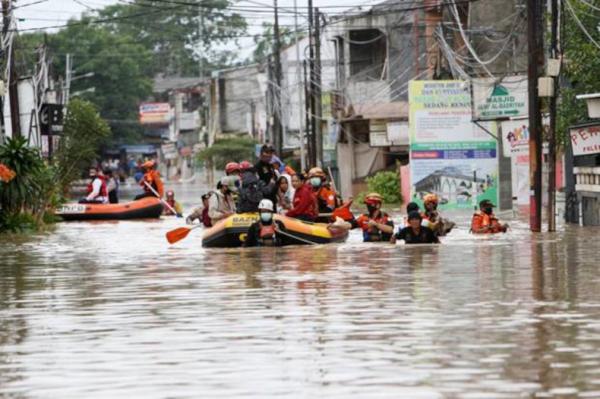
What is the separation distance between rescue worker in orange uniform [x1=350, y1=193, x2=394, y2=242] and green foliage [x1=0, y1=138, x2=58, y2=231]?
1129 cm

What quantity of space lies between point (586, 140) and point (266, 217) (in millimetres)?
8632

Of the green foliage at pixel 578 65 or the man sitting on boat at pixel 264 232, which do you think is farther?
the green foliage at pixel 578 65

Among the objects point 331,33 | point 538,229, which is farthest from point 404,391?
point 331,33

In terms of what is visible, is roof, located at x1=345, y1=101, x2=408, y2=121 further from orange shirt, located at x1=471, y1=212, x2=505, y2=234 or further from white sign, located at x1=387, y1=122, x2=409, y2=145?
orange shirt, located at x1=471, y1=212, x2=505, y2=234

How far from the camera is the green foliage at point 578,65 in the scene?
33969 mm

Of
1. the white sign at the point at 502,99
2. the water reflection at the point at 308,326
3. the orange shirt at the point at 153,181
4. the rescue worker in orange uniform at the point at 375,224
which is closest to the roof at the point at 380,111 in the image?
the orange shirt at the point at 153,181

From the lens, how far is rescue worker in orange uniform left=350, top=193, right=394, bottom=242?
28722 millimetres

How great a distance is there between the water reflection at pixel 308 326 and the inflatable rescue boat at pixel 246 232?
2247mm

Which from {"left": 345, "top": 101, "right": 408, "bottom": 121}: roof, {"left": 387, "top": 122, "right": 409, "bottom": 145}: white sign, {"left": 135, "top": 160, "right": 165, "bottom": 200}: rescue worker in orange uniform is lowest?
{"left": 135, "top": 160, "right": 165, "bottom": 200}: rescue worker in orange uniform

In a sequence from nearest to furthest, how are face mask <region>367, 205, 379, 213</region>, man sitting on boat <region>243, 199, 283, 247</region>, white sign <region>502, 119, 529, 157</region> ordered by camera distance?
man sitting on boat <region>243, 199, 283, 247</region> < face mask <region>367, 205, 379, 213</region> < white sign <region>502, 119, 529, 157</region>

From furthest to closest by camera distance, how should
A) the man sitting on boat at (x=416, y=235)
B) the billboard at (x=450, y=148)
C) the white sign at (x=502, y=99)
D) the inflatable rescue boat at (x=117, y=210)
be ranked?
the inflatable rescue boat at (x=117, y=210), the billboard at (x=450, y=148), the white sign at (x=502, y=99), the man sitting on boat at (x=416, y=235)

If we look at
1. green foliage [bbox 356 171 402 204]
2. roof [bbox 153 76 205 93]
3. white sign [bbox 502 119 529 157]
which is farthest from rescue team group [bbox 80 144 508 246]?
roof [bbox 153 76 205 93]

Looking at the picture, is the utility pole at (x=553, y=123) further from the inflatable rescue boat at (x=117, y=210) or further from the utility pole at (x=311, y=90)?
the utility pole at (x=311, y=90)

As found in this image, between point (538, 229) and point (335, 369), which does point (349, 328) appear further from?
point (538, 229)
